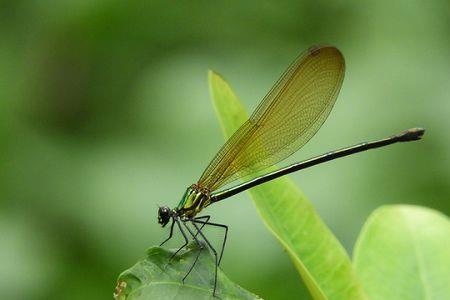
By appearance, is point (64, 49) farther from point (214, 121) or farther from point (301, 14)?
point (301, 14)

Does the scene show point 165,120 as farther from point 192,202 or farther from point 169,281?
point 169,281

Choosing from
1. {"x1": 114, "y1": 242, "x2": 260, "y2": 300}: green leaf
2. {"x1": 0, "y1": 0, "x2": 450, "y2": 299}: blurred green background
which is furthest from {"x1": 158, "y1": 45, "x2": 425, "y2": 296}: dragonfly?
{"x1": 0, "y1": 0, "x2": 450, "y2": 299}: blurred green background

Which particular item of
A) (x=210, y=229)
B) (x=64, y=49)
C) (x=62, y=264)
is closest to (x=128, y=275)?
(x=210, y=229)

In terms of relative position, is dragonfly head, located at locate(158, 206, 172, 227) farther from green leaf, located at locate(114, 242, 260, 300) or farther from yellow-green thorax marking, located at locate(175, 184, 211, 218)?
green leaf, located at locate(114, 242, 260, 300)

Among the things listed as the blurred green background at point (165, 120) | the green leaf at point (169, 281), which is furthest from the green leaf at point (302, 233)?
the blurred green background at point (165, 120)

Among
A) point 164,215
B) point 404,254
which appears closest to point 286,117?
point 164,215
